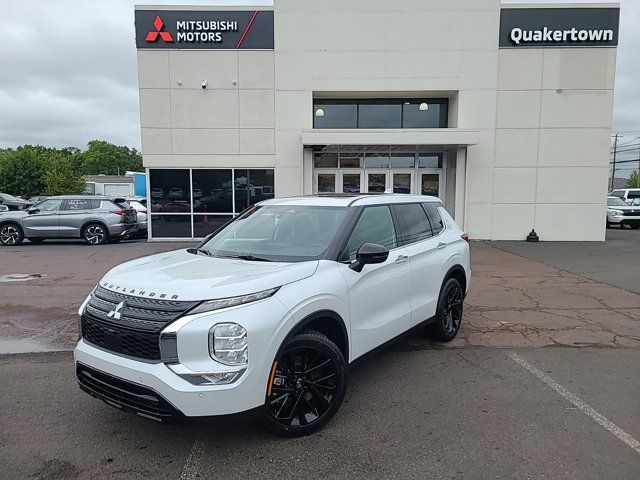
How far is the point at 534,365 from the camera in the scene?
4.95m

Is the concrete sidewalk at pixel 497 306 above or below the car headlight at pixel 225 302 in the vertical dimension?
below

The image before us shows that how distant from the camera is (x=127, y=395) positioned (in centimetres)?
307

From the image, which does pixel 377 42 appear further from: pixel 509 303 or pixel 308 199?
pixel 308 199

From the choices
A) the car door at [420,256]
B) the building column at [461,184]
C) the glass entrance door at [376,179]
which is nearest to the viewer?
the car door at [420,256]

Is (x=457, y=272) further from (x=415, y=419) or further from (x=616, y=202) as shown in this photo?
(x=616, y=202)

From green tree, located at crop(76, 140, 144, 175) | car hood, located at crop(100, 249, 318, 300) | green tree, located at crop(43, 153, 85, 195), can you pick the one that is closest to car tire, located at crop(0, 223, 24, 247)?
car hood, located at crop(100, 249, 318, 300)

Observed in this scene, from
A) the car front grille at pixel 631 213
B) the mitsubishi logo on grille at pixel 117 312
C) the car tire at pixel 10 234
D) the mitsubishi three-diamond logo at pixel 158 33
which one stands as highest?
the mitsubishi three-diamond logo at pixel 158 33

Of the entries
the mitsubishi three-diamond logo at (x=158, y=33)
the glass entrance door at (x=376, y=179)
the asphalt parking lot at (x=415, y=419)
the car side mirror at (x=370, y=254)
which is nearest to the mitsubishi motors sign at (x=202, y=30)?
the mitsubishi three-diamond logo at (x=158, y=33)

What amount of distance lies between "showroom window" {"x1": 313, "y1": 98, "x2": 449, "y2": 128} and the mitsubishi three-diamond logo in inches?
217

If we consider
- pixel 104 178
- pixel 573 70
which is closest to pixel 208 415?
pixel 573 70

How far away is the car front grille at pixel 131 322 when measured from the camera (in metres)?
3.01

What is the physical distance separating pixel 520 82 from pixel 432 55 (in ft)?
10.3

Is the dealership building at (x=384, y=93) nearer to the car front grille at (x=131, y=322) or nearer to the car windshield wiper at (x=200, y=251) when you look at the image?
the car windshield wiper at (x=200, y=251)

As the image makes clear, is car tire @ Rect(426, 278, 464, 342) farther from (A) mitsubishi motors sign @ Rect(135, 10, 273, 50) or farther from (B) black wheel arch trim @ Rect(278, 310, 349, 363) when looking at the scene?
(A) mitsubishi motors sign @ Rect(135, 10, 273, 50)
